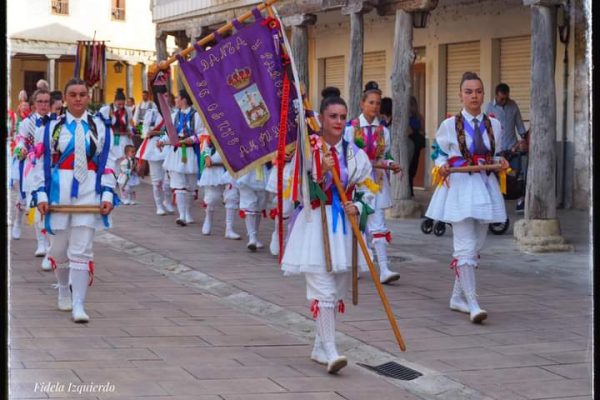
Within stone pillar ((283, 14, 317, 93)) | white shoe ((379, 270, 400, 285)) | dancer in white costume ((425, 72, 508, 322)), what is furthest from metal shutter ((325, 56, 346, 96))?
dancer in white costume ((425, 72, 508, 322))

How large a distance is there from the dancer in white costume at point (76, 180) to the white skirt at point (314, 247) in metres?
2.03

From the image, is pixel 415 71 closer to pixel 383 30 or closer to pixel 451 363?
pixel 383 30

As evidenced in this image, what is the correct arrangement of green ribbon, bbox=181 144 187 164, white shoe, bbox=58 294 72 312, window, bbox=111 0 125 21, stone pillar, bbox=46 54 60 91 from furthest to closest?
stone pillar, bbox=46 54 60 91
window, bbox=111 0 125 21
green ribbon, bbox=181 144 187 164
white shoe, bbox=58 294 72 312

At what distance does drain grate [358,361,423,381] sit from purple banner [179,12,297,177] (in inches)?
66.6

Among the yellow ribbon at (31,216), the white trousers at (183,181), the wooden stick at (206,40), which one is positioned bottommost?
the yellow ribbon at (31,216)

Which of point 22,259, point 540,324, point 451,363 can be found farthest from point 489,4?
point 451,363

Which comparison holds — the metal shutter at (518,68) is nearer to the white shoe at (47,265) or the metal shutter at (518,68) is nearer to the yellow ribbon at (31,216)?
the white shoe at (47,265)

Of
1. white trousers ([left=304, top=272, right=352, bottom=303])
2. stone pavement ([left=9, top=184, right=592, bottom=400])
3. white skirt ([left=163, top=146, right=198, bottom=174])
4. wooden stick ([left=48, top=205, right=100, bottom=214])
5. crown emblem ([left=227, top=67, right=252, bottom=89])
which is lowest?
stone pavement ([left=9, top=184, right=592, bottom=400])

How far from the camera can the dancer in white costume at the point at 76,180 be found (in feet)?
28.8

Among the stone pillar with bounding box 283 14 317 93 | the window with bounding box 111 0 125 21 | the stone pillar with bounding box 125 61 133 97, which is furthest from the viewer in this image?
the stone pillar with bounding box 125 61 133 97

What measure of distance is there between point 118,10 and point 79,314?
2979cm

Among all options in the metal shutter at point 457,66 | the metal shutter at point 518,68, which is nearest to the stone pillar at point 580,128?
the metal shutter at point 518,68

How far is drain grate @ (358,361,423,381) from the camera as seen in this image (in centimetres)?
717

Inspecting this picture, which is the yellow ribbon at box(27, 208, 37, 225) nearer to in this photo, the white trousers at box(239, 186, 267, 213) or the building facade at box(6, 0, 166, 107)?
the white trousers at box(239, 186, 267, 213)
